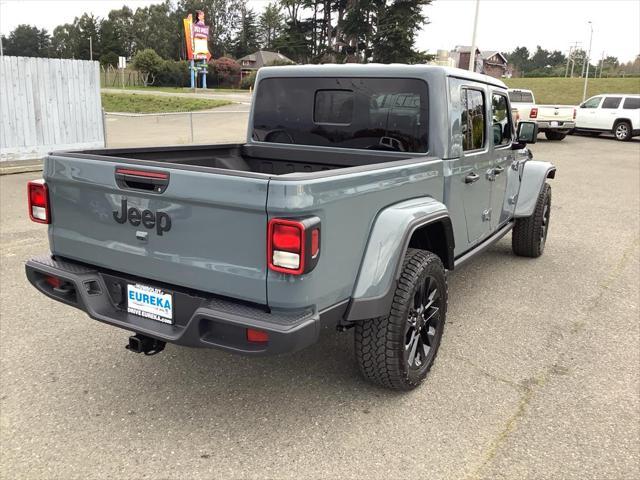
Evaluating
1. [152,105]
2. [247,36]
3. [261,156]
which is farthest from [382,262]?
[247,36]

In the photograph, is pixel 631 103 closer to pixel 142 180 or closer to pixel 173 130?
pixel 173 130

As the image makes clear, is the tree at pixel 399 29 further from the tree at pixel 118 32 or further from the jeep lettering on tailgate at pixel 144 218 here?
the tree at pixel 118 32

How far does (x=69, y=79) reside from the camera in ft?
40.0

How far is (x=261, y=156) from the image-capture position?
4496 millimetres

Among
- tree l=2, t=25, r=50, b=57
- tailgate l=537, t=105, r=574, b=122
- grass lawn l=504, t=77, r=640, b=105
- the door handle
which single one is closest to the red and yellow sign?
grass lawn l=504, t=77, r=640, b=105

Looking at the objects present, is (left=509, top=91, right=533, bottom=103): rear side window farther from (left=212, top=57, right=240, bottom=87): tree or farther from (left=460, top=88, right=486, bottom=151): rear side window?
(left=212, top=57, right=240, bottom=87): tree

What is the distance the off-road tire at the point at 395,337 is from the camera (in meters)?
3.07

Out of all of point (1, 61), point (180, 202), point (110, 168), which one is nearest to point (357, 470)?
point (180, 202)

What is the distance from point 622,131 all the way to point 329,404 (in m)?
23.0

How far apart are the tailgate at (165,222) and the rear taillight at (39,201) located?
0.14 ft

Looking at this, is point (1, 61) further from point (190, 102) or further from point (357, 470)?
point (190, 102)

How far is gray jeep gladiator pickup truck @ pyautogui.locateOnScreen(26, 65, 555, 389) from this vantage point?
8.32 feet

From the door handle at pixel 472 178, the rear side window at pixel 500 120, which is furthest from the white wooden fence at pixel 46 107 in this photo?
the door handle at pixel 472 178

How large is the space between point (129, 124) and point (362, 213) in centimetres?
1842
